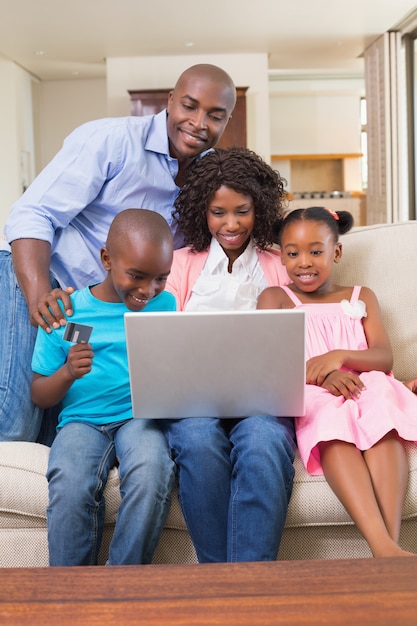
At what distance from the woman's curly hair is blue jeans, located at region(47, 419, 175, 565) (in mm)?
711

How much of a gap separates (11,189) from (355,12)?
4.88 m

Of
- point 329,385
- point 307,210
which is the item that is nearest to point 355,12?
point 307,210

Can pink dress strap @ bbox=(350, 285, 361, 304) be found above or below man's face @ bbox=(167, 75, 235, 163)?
below

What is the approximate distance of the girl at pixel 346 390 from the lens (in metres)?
1.41

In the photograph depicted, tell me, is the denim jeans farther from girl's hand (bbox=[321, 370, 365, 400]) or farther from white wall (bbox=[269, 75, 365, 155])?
white wall (bbox=[269, 75, 365, 155])

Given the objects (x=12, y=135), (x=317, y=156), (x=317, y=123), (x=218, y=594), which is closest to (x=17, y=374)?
(x=218, y=594)

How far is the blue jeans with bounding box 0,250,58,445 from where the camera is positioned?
170 centimetres

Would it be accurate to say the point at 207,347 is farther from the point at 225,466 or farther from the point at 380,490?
the point at 380,490

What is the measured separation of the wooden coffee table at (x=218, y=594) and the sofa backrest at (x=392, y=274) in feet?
3.50

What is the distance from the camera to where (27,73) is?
10227 mm

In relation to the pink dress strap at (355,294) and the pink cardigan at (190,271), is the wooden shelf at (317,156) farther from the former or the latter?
the pink dress strap at (355,294)

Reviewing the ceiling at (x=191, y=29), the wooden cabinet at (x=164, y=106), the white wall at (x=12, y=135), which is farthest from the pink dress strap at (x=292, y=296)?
the white wall at (x=12, y=135)

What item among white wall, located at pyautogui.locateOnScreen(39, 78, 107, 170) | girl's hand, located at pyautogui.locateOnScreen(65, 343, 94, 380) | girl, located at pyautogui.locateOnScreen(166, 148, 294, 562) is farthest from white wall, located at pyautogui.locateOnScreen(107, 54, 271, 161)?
girl's hand, located at pyautogui.locateOnScreen(65, 343, 94, 380)

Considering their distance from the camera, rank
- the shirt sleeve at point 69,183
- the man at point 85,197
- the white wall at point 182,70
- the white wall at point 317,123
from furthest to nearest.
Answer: the white wall at point 317,123
the white wall at point 182,70
the shirt sleeve at point 69,183
the man at point 85,197
